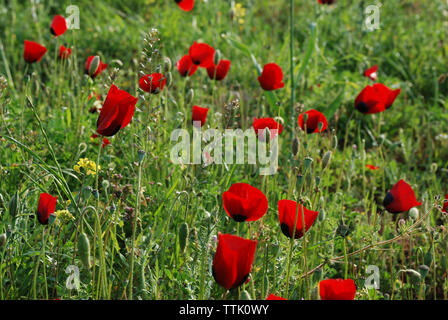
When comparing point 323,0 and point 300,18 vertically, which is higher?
point 300,18

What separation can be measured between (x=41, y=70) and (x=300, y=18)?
2.02 metres

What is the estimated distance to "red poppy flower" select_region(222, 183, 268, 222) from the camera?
52.3 inches

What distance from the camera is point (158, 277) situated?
1.48 metres

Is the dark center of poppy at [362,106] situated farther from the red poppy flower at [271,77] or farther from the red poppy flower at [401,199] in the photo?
the red poppy flower at [401,199]

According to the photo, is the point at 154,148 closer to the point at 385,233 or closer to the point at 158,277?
the point at 158,277

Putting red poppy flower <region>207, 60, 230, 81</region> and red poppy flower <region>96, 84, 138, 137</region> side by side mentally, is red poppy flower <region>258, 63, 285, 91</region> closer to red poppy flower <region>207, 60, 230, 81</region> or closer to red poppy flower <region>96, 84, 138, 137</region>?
red poppy flower <region>207, 60, 230, 81</region>

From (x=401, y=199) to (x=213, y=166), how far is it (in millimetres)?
774

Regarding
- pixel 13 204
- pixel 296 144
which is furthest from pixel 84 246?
pixel 296 144

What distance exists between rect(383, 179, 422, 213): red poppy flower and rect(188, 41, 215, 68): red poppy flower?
3.05 ft

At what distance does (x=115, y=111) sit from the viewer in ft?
4.39

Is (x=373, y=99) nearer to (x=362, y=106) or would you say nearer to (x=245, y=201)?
(x=362, y=106)

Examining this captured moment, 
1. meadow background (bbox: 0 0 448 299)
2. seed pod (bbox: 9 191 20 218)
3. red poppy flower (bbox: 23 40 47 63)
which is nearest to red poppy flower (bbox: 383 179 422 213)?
meadow background (bbox: 0 0 448 299)

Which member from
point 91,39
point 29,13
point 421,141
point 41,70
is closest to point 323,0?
point 421,141
